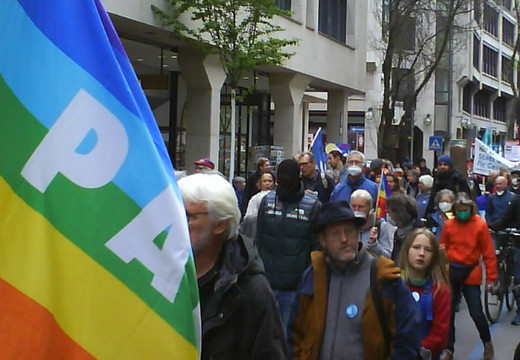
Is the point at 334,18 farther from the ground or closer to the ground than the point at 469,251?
farther from the ground

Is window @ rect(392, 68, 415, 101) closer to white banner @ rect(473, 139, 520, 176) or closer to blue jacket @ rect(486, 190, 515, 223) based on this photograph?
white banner @ rect(473, 139, 520, 176)

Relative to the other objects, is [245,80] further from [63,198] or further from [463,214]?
[63,198]

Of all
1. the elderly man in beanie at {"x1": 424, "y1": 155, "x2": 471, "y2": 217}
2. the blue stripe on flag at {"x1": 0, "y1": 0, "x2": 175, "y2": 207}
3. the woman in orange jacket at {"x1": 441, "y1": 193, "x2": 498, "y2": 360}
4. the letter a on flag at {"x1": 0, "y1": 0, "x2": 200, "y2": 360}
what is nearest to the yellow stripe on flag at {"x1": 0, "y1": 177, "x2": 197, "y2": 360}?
the letter a on flag at {"x1": 0, "y1": 0, "x2": 200, "y2": 360}

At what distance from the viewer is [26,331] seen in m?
2.41

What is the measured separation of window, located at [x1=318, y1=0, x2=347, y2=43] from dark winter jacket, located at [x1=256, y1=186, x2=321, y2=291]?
85.3 feet

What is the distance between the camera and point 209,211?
3.68 metres

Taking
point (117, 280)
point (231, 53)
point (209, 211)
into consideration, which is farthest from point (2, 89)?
point (231, 53)

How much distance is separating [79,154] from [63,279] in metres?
0.31

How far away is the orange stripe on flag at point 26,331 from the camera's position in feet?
7.88

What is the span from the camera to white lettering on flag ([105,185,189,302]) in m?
2.51

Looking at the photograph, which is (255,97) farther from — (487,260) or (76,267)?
(76,267)

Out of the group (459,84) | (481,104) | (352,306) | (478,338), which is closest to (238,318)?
(352,306)

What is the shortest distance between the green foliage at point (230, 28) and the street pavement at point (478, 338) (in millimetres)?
10041

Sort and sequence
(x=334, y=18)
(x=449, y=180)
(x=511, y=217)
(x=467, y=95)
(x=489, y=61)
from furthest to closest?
1. (x=489, y=61)
2. (x=467, y=95)
3. (x=334, y=18)
4. (x=449, y=180)
5. (x=511, y=217)
